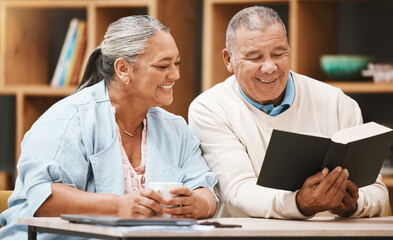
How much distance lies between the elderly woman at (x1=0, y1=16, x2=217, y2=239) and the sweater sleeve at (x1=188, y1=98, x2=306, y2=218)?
1.9 inches

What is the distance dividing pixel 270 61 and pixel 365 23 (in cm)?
139

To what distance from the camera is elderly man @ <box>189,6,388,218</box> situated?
88.7 inches

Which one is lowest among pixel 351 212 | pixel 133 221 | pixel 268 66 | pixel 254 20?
pixel 351 212

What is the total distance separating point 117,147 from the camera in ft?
7.05

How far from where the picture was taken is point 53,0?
3596 millimetres

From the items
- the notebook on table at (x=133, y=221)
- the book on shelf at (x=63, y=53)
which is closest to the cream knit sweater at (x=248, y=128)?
the notebook on table at (x=133, y=221)

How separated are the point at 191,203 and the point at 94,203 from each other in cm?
27

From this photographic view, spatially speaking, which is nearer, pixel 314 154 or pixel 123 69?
pixel 314 154

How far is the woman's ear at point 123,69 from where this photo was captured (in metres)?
2.23

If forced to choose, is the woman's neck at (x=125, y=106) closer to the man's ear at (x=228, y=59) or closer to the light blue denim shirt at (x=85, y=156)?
the light blue denim shirt at (x=85, y=156)

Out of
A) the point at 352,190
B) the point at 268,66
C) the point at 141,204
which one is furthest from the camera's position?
the point at 268,66

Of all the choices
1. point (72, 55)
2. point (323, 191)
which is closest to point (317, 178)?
point (323, 191)

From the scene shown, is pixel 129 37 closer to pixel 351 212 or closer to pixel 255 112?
pixel 255 112

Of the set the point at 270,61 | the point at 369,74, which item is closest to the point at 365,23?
the point at 369,74
